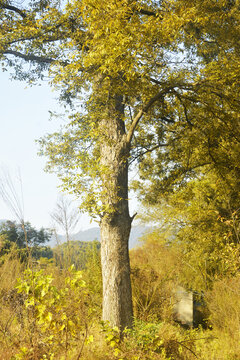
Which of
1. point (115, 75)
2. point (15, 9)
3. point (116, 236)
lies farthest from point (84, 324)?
point (15, 9)

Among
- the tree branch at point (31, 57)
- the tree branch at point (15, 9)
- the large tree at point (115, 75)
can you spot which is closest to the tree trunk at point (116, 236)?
the large tree at point (115, 75)

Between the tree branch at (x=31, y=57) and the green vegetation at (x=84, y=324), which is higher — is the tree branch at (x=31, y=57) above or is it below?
above

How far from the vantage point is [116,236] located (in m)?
6.43

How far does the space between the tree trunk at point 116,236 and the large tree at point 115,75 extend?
2cm

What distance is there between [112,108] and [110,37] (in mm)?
1906

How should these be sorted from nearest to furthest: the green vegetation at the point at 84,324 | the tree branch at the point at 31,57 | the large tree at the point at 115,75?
the green vegetation at the point at 84,324, the large tree at the point at 115,75, the tree branch at the point at 31,57

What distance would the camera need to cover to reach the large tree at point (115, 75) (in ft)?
17.9

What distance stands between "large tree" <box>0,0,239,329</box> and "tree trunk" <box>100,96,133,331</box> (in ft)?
0.06

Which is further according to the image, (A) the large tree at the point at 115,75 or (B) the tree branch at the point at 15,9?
(B) the tree branch at the point at 15,9

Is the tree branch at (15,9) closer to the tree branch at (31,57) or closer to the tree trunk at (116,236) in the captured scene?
the tree branch at (31,57)

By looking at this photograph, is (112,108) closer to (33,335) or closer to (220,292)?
(33,335)

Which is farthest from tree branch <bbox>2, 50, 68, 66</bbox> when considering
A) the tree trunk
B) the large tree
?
the tree trunk

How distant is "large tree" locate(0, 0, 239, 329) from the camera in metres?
5.46

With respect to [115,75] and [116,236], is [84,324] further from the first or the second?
[115,75]
